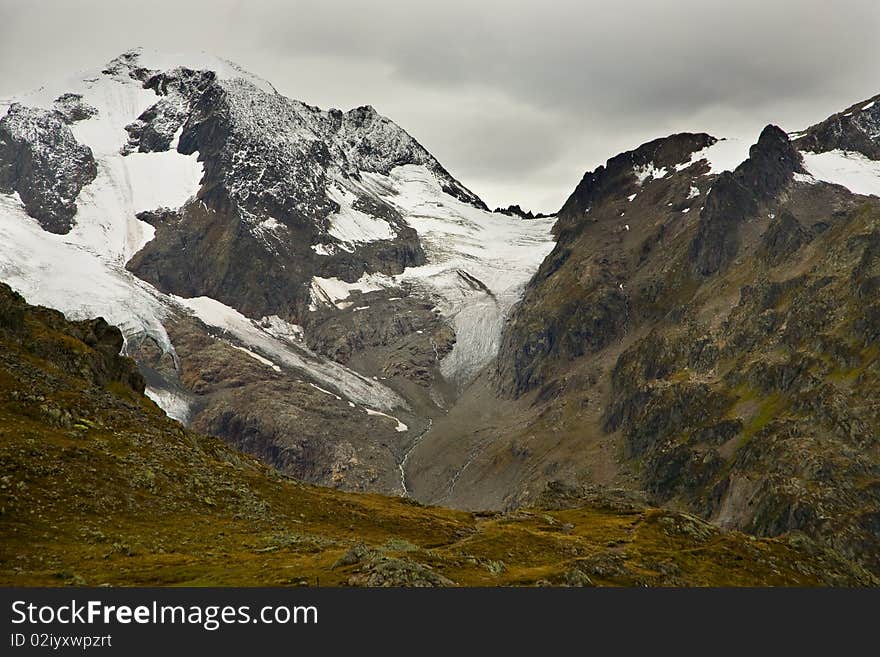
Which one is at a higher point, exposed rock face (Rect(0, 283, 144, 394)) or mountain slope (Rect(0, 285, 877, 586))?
exposed rock face (Rect(0, 283, 144, 394))

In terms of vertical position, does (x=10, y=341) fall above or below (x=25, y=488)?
above

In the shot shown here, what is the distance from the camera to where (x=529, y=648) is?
4628 cm

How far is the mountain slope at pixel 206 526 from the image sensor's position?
6100cm

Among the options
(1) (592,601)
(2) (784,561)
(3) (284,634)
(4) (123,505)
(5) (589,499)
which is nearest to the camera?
(3) (284,634)

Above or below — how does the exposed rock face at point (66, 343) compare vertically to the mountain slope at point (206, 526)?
above

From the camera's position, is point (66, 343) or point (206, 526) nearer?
point (206, 526)

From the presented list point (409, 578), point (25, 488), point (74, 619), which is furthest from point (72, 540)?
point (409, 578)

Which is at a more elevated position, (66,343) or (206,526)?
(66,343)

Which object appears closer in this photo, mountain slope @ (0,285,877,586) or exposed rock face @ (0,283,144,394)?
mountain slope @ (0,285,877,586)

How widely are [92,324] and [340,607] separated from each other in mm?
97754

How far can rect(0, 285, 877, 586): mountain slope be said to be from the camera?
61000 millimetres

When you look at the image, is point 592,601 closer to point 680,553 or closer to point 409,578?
point 409,578

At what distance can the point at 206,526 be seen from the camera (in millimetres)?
77375

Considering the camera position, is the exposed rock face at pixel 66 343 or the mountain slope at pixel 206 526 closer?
the mountain slope at pixel 206 526
